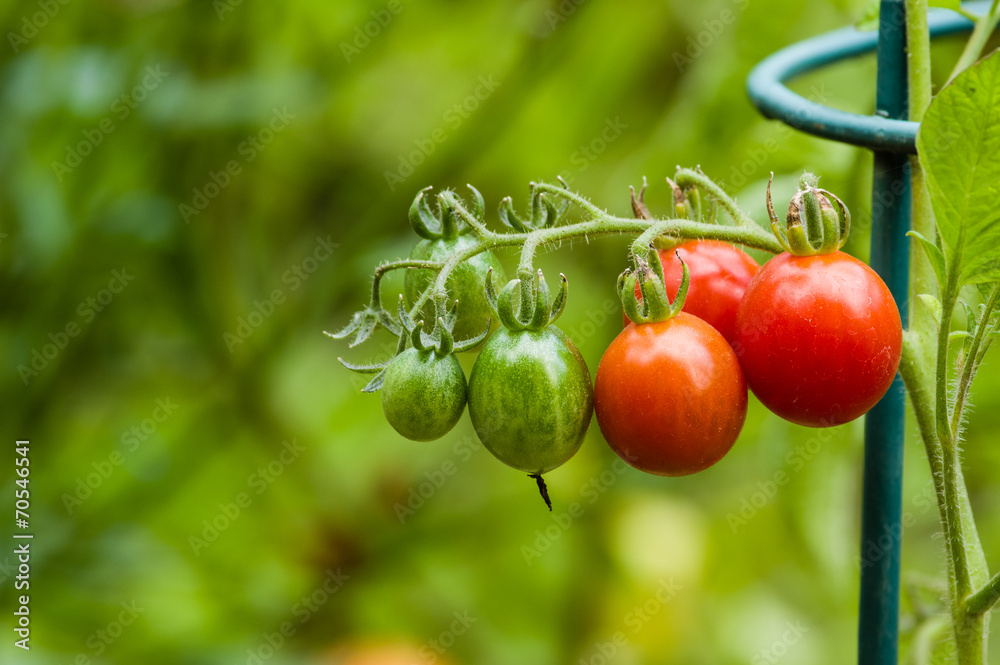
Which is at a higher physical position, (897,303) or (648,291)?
(648,291)

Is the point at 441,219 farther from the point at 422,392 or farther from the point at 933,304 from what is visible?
the point at 933,304

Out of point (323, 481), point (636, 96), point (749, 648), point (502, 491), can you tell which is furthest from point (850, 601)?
point (636, 96)

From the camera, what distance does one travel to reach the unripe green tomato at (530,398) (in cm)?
65

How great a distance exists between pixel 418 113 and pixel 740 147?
3.35ft

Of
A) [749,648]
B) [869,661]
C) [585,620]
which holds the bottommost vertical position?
[749,648]

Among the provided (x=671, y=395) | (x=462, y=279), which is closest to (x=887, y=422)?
(x=671, y=395)

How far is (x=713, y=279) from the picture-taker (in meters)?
0.75

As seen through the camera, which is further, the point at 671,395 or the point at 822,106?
the point at 822,106

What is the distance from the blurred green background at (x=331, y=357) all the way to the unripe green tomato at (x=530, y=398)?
0.90 meters

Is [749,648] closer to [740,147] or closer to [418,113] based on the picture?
[740,147]

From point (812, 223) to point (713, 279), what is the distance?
4.2 inches

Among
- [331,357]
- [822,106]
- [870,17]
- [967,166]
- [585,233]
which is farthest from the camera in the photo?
[331,357]

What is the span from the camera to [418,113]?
224 centimetres

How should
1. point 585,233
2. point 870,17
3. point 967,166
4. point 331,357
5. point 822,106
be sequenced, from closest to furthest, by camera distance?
point 967,166 → point 585,233 → point 822,106 → point 870,17 → point 331,357
